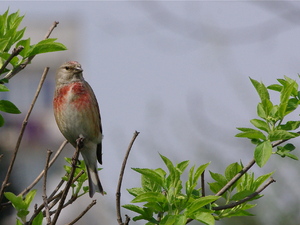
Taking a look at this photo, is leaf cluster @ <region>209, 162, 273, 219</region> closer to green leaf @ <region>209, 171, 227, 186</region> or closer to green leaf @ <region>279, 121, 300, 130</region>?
green leaf @ <region>209, 171, 227, 186</region>

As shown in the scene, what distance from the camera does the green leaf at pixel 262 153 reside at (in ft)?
10.3

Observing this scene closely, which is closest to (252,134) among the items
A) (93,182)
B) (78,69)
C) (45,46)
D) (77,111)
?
(45,46)

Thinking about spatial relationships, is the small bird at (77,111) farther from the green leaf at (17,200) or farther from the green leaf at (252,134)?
the green leaf at (252,134)

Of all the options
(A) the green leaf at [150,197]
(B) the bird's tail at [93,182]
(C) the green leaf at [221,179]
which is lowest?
(B) the bird's tail at [93,182]

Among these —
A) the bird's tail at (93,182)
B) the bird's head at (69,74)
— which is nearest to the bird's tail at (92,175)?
the bird's tail at (93,182)

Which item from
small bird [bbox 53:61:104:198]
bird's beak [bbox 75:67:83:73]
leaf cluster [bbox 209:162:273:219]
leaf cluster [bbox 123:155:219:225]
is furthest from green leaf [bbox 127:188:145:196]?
bird's beak [bbox 75:67:83:73]

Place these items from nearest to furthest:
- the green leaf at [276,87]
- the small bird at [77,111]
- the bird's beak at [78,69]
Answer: the green leaf at [276,87] → the small bird at [77,111] → the bird's beak at [78,69]

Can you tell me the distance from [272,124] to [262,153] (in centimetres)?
23

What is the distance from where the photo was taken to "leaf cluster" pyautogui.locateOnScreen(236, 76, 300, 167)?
3.18m

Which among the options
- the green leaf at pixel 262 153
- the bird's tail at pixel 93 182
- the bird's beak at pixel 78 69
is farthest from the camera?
the bird's beak at pixel 78 69

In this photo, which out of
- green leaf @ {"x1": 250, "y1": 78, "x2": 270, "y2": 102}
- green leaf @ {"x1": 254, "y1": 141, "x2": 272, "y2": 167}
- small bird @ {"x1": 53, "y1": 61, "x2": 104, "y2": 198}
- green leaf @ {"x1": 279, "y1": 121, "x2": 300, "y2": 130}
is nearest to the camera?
green leaf @ {"x1": 254, "y1": 141, "x2": 272, "y2": 167}

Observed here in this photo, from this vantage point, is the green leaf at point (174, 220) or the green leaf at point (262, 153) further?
the green leaf at point (262, 153)

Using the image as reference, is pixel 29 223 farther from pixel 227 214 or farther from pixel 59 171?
pixel 59 171

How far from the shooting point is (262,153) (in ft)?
10.4
